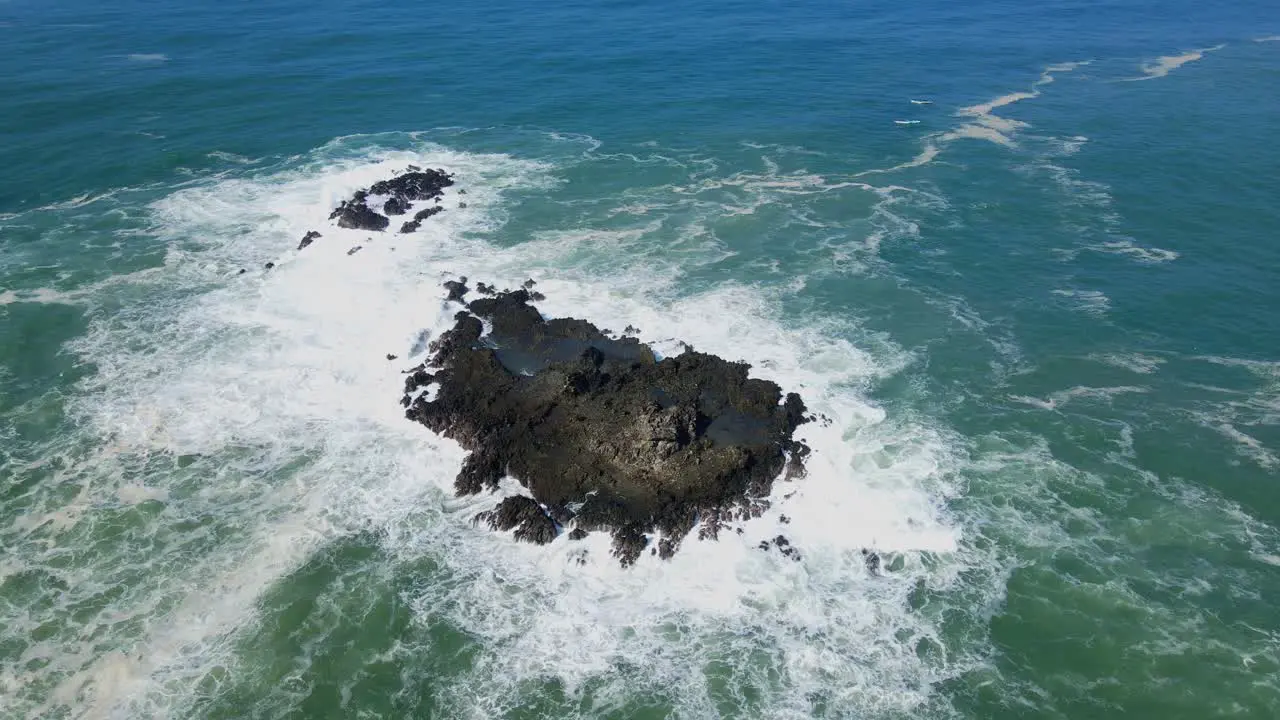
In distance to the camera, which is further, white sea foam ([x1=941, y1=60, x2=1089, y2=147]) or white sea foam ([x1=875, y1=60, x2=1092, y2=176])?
white sea foam ([x1=941, y1=60, x2=1089, y2=147])

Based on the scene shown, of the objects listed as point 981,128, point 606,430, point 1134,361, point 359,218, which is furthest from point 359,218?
point 981,128

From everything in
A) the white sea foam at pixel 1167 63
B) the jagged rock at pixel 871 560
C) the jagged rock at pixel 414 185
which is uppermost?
the white sea foam at pixel 1167 63

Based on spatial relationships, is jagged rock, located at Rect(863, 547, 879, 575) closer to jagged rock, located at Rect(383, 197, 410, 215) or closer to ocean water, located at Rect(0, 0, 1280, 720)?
ocean water, located at Rect(0, 0, 1280, 720)

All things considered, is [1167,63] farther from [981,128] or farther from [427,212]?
[427,212]

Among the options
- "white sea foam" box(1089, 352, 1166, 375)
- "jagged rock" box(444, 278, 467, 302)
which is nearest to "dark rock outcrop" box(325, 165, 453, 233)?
"jagged rock" box(444, 278, 467, 302)

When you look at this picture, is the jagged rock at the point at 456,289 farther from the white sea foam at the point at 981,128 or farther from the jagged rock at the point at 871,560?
the white sea foam at the point at 981,128

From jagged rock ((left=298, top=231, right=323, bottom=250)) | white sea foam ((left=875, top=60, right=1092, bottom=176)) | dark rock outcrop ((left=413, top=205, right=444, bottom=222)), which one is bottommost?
jagged rock ((left=298, top=231, right=323, bottom=250))

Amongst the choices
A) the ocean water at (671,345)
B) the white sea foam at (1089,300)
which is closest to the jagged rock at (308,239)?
the ocean water at (671,345)
